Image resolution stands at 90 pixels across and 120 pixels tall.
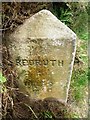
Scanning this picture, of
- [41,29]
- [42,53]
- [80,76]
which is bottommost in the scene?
[80,76]

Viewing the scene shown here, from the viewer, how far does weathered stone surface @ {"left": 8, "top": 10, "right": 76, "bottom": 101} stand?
10.9ft

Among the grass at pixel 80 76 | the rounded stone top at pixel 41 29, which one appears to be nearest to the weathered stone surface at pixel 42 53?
the rounded stone top at pixel 41 29

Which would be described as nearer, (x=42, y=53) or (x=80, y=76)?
(x=42, y=53)

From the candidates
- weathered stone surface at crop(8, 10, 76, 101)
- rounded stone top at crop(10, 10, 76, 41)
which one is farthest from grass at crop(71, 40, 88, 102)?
rounded stone top at crop(10, 10, 76, 41)

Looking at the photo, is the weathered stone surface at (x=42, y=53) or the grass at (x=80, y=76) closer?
the weathered stone surface at (x=42, y=53)

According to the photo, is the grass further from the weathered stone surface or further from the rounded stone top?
the rounded stone top

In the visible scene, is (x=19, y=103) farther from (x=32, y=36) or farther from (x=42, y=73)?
(x=32, y=36)

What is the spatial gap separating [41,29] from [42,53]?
0.82ft

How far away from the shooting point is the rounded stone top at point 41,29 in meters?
3.30

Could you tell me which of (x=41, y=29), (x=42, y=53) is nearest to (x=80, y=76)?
(x=42, y=53)

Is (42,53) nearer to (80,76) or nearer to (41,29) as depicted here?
(41,29)

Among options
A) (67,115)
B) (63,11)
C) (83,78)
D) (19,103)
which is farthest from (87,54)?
(19,103)

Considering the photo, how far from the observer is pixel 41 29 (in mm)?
3312

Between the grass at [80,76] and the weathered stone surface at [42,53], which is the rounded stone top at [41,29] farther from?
the grass at [80,76]
